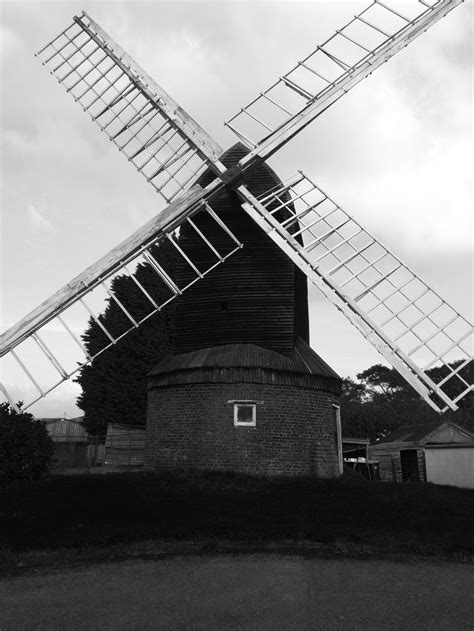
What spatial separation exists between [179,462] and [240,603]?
6922 millimetres

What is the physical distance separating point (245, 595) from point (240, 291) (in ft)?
29.4

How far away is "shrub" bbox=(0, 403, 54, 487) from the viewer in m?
13.0

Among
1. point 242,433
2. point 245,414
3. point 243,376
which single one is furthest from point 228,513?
point 243,376

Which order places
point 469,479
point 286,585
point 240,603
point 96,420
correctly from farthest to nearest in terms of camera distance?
point 96,420
point 469,479
point 286,585
point 240,603

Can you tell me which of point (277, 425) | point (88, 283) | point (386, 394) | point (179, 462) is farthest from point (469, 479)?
point (386, 394)

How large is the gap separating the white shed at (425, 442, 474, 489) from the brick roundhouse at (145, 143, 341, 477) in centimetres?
1107

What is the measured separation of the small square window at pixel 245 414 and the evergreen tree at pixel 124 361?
43.0 ft

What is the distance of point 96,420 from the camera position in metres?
25.7

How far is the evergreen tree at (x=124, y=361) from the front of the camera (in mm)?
25422

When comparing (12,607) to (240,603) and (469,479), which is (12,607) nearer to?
(240,603)

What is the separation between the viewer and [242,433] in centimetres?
1268

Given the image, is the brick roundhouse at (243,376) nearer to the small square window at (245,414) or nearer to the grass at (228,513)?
the small square window at (245,414)

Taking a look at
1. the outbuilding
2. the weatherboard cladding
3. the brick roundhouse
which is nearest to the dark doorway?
the outbuilding

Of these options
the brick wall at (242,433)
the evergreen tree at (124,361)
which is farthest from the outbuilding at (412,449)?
the brick wall at (242,433)
